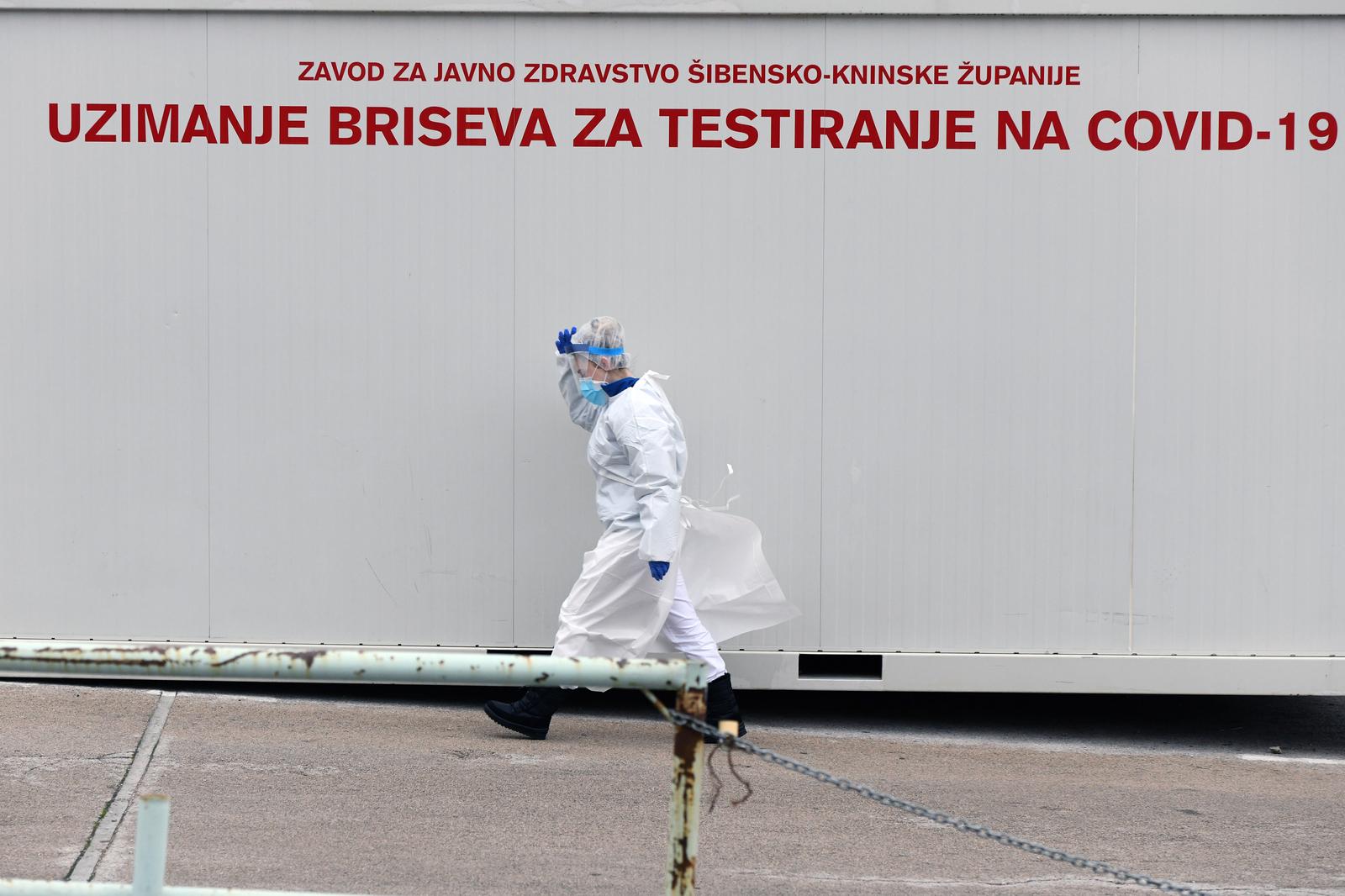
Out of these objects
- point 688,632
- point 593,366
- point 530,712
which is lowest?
point 530,712

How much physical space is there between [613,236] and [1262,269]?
107 inches

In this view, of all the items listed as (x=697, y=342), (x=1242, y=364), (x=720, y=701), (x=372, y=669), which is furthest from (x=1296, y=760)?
(x=372, y=669)

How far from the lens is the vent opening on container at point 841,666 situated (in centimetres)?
621

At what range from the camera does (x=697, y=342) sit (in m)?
6.18

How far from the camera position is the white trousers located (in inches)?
231

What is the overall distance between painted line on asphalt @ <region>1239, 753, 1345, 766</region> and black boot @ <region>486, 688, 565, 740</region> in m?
2.90

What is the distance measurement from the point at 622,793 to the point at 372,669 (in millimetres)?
2508

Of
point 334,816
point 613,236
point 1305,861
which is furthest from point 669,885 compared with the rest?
point 613,236

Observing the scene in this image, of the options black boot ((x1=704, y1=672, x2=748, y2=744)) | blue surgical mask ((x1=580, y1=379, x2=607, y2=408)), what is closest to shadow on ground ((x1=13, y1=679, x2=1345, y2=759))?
black boot ((x1=704, y1=672, x2=748, y2=744))

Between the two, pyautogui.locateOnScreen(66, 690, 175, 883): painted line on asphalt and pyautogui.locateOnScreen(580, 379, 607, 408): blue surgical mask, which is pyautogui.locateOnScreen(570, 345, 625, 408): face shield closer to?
pyautogui.locateOnScreen(580, 379, 607, 408): blue surgical mask

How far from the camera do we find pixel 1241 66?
19.9 feet

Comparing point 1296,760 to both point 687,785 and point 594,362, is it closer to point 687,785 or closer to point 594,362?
point 594,362

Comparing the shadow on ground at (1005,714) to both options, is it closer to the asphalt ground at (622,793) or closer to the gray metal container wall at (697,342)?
the asphalt ground at (622,793)

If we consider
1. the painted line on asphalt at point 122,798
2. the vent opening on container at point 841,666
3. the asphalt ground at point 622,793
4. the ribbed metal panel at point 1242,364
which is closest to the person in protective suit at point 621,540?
the asphalt ground at point 622,793
